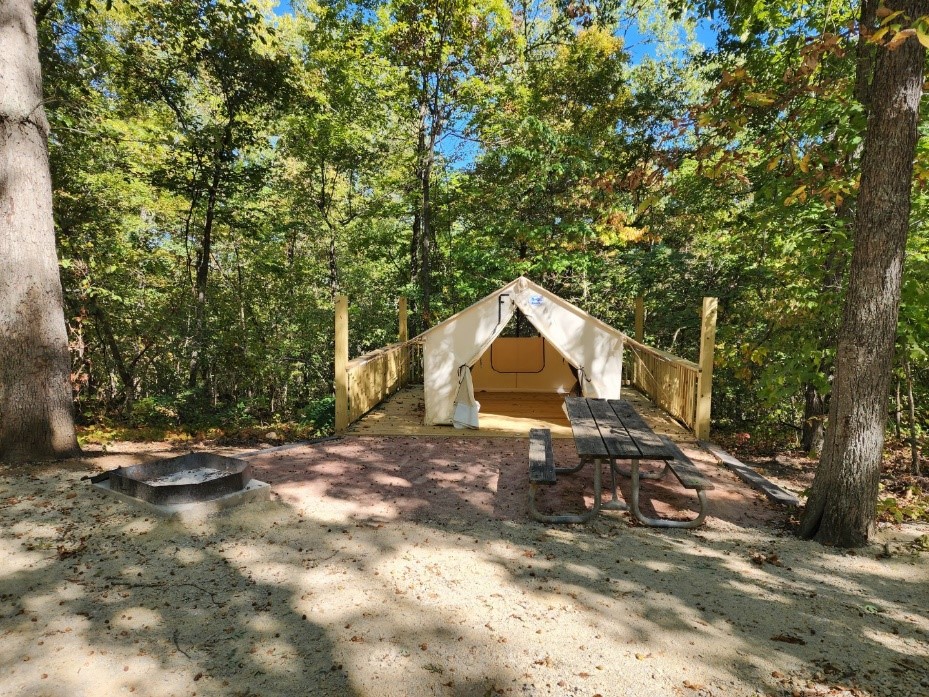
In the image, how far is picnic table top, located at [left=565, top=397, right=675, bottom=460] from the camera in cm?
391

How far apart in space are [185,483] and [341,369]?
3.15m

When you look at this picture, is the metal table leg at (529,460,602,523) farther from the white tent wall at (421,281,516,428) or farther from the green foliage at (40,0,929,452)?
the white tent wall at (421,281,516,428)

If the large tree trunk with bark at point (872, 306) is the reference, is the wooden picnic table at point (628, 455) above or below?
below

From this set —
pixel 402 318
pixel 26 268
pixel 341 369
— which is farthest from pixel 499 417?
pixel 26 268

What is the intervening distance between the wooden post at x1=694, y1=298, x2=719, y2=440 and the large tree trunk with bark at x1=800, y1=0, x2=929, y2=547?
114 inches

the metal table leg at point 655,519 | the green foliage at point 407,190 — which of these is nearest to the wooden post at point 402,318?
the green foliage at point 407,190

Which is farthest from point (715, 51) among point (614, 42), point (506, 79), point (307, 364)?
point (307, 364)

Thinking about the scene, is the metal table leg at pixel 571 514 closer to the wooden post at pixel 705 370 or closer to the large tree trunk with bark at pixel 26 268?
the wooden post at pixel 705 370

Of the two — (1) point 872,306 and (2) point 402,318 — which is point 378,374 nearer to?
(2) point 402,318

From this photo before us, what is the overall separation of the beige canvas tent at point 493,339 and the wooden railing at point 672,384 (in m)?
0.52

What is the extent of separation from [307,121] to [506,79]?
4740mm

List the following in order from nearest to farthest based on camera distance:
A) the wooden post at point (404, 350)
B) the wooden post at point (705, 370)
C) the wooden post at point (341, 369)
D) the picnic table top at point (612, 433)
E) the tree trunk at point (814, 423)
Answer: the picnic table top at point (612, 433), the wooden post at point (705, 370), the wooden post at point (341, 369), the tree trunk at point (814, 423), the wooden post at point (404, 350)

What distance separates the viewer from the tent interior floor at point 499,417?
7059 mm

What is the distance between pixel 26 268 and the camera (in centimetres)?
479
